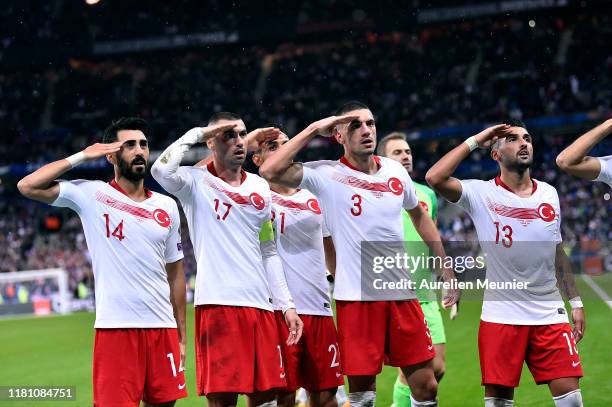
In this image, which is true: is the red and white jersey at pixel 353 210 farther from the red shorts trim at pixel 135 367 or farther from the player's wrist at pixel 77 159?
the player's wrist at pixel 77 159

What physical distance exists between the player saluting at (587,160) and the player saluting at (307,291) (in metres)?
1.98

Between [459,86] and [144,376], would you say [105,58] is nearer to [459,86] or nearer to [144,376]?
[459,86]

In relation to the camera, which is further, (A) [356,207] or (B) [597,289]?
(B) [597,289]

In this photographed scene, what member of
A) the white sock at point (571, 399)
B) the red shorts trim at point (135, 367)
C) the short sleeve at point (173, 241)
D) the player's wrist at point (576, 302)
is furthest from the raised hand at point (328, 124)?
the white sock at point (571, 399)

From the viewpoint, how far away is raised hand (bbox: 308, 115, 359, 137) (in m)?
6.38

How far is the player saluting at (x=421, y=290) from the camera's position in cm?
810

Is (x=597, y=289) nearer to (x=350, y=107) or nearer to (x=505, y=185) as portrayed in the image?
(x=505, y=185)

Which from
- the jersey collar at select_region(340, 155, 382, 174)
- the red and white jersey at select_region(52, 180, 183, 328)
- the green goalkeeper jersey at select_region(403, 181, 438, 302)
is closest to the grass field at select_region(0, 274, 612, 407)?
the green goalkeeper jersey at select_region(403, 181, 438, 302)

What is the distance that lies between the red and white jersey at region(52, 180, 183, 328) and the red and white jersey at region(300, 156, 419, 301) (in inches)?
50.1

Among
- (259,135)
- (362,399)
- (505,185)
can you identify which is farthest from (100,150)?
(505,185)

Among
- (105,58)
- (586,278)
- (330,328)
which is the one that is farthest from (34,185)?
(105,58)

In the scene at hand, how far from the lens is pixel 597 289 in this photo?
831 inches

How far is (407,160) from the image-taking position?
8.83 meters

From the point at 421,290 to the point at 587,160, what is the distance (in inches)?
95.6
